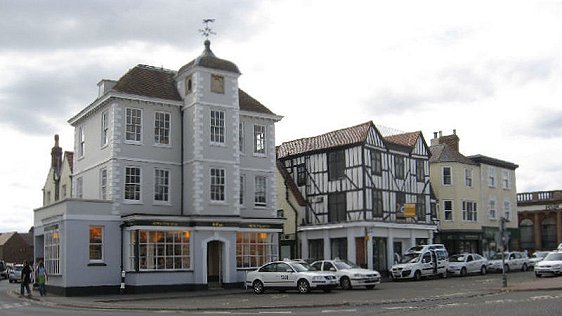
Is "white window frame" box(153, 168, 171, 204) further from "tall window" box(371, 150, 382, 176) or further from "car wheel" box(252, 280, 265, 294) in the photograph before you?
"tall window" box(371, 150, 382, 176)

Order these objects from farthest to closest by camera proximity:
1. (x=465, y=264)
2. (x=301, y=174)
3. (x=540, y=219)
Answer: (x=540, y=219) < (x=301, y=174) < (x=465, y=264)

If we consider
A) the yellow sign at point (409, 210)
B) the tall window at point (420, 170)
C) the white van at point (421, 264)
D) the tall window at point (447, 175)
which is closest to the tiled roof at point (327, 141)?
the yellow sign at point (409, 210)

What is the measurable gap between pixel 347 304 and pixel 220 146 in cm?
1469

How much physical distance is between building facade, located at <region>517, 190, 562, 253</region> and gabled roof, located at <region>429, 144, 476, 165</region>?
13483 mm

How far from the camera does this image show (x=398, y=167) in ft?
163

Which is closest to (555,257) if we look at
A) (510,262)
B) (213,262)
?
(510,262)

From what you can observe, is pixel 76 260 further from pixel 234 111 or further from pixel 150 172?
pixel 234 111

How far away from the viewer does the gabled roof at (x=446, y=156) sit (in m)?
55.8

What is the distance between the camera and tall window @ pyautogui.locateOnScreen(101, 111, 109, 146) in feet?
116

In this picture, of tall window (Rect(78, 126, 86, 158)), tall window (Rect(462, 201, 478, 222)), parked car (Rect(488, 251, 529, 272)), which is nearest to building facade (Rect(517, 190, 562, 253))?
tall window (Rect(462, 201, 478, 222))

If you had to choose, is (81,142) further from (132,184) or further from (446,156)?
(446,156)

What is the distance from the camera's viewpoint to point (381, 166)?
1877 inches

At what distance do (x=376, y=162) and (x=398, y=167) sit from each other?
9.70 feet

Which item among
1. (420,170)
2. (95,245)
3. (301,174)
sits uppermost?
(420,170)
